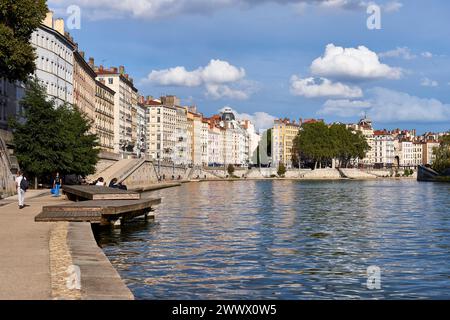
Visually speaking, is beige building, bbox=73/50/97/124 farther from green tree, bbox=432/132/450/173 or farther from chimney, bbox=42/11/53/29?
green tree, bbox=432/132/450/173

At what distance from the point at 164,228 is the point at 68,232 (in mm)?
11480

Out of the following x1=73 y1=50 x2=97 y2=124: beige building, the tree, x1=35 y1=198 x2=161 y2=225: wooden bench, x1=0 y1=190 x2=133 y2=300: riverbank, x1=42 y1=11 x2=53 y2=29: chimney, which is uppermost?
x1=42 y1=11 x2=53 y2=29: chimney

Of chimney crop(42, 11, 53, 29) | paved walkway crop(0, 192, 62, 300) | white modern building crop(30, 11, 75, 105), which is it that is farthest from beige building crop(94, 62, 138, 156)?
paved walkway crop(0, 192, 62, 300)

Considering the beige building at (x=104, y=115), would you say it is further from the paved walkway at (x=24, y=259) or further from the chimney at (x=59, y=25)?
the paved walkway at (x=24, y=259)

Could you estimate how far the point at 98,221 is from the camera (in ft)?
96.6

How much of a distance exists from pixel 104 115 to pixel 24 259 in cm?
12877

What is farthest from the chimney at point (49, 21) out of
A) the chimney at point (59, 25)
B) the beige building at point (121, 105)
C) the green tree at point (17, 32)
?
the beige building at point (121, 105)

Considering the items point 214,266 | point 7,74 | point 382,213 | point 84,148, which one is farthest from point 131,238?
point 84,148

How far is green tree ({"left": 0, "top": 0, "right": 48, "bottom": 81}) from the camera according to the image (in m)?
51.7

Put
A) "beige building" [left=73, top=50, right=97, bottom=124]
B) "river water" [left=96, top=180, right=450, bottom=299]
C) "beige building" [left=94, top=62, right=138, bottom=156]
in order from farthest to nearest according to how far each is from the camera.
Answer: "beige building" [left=94, top=62, right=138, bottom=156]
"beige building" [left=73, top=50, right=97, bottom=124]
"river water" [left=96, top=180, right=450, bottom=299]

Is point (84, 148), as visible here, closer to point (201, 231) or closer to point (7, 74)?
point (7, 74)

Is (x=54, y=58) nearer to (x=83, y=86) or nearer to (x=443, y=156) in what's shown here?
(x=83, y=86)

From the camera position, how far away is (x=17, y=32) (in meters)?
54.3

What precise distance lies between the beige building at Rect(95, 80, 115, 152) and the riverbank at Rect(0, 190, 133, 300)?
110 metres
